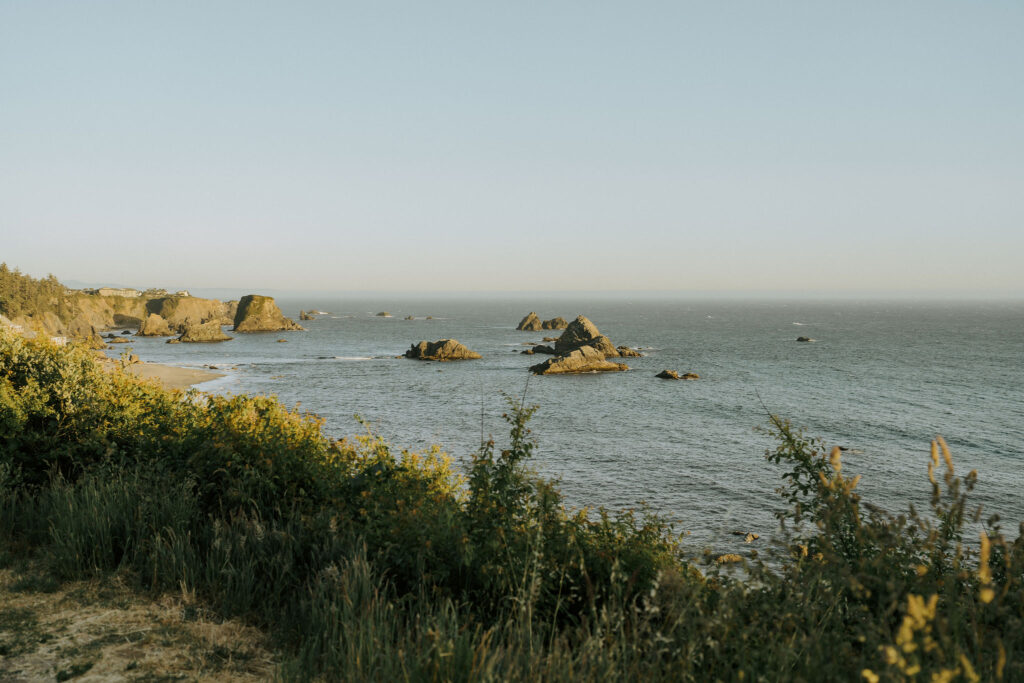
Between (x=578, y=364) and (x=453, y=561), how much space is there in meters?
69.1

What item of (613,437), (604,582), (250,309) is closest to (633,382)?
(613,437)

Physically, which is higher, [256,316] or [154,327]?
[256,316]

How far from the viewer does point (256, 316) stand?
467 feet

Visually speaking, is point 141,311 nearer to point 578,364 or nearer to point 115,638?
point 578,364

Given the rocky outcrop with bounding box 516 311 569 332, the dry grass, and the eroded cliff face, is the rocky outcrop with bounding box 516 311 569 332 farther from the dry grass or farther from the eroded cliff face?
the dry grass

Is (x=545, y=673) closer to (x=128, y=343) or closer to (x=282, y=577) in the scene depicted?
(x=282, y=577)

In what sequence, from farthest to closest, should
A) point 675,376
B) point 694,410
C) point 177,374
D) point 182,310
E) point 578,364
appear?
1. point 182,310
2. point 578,364
3. point 675,376
4. point 177,374
5. point 694,410

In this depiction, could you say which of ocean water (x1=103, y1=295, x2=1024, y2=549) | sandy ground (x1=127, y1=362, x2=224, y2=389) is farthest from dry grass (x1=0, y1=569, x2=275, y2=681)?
sandy ground (x1=127, y1=362, x2=224, y2=389)

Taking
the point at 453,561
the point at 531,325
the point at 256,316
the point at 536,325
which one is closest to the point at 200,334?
the point at 256,316

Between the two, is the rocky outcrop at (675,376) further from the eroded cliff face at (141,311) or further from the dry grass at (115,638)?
the eroded cliff face at (141,311)

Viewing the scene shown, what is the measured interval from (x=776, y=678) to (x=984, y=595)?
5.52 feet

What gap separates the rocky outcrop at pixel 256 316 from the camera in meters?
141

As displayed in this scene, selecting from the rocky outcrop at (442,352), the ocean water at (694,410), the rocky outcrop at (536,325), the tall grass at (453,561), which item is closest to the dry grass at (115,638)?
the tall grass at (453,561)

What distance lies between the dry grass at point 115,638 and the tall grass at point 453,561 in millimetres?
279
